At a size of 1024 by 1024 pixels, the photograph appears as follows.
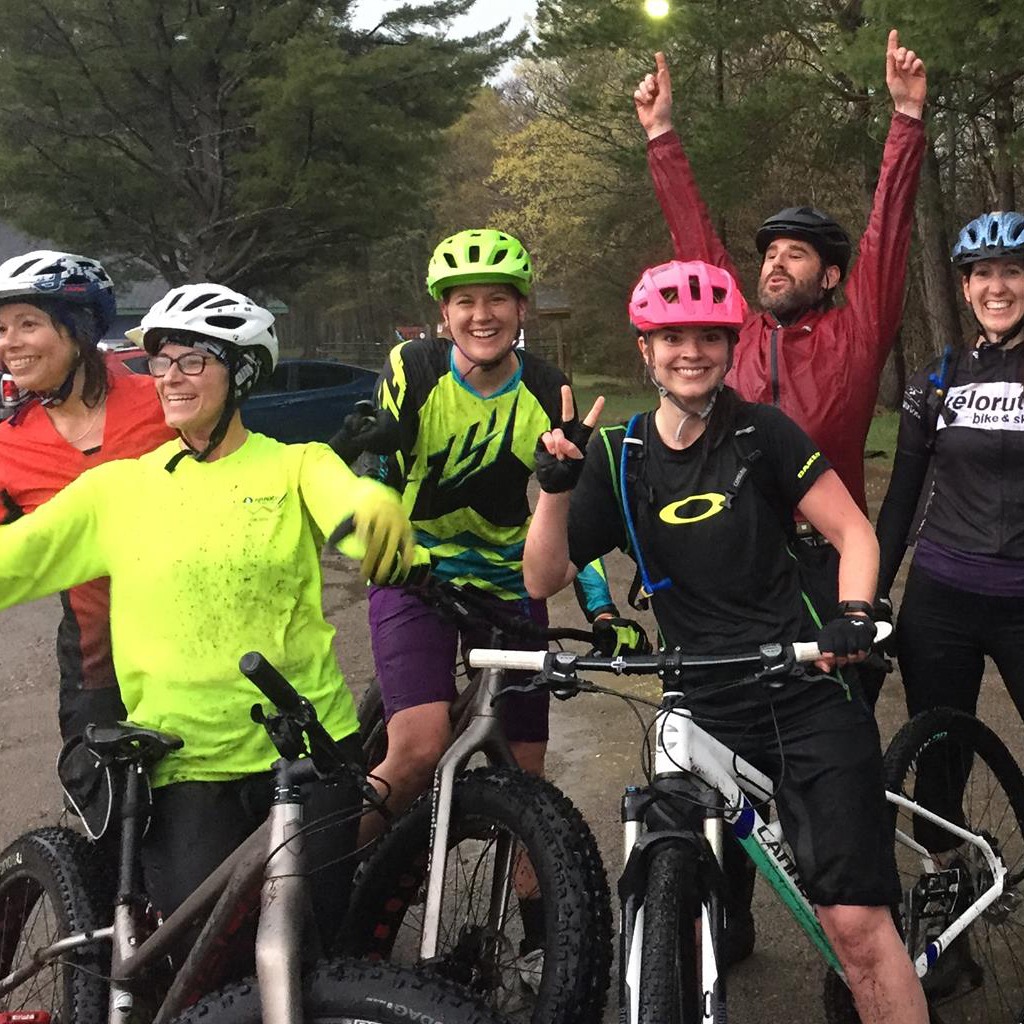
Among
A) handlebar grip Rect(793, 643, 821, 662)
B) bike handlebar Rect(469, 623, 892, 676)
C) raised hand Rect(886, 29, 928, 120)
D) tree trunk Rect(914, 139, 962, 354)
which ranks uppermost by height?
tree trunk Rect(914, 139, 962, 354)

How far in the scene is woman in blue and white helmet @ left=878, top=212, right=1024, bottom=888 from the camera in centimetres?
314

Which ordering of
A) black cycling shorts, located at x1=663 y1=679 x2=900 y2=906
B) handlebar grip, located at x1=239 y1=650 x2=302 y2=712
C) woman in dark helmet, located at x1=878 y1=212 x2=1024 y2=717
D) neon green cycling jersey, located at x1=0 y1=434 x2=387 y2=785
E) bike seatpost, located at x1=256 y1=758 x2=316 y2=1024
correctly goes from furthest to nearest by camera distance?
woman in dark helmet, located at x1=878 y1=212 x2=1024 y2=717, neon green cycling jersey, located at x1=0 y1=434 x2=387 y2=785, black cycling shorts, located at x1=663 y1=679 x2=900 y2=906, handlebar grip, located at x1=239 y1=650 x2=302 y2=712, bike seatpost, located at x1=256 y1=758 x2=316 y2=1024

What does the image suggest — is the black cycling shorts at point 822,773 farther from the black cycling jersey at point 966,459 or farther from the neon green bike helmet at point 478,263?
the neon green bike helmet at point 478,263

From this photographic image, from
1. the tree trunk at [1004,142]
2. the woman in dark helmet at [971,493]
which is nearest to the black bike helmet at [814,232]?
the woman in dark helmet at [971,493]

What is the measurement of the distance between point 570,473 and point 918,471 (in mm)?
1495

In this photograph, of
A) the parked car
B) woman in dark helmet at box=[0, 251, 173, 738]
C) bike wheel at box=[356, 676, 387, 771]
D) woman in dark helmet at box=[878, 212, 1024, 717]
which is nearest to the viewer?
woman in dark helmet at box=[0, 251, 173, 738]

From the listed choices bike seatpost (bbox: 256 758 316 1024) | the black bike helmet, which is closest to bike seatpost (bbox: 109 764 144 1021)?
bike seatpost (bbox: 256 758 316 1024)

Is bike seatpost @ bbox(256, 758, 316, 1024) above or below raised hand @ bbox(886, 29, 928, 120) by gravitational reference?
below

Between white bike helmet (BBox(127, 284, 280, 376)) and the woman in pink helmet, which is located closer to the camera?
the woman in pink helmet

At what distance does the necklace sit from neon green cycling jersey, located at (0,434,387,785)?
22.2 inches

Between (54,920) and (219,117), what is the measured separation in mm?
25108

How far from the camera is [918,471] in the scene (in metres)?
3.37

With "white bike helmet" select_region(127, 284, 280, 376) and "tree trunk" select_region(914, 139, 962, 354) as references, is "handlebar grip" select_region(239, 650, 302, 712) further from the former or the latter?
"tree trunk" select_region(914, 139, 962, 354)

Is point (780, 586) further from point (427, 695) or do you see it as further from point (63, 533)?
point (63, 533)
